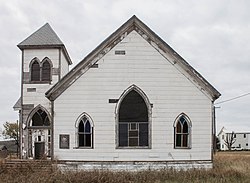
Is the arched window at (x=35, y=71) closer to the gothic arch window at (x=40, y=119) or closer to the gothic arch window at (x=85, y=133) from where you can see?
the gothic arch window at (x=40, y=119)

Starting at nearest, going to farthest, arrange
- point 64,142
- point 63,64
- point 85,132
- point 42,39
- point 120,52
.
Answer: point 64,142 → point 85,132 → point 120,52 → point 42,39 → point 63,64

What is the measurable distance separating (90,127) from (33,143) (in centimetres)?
908

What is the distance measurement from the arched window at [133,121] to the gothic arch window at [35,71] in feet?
31.5

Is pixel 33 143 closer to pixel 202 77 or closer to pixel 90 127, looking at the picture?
pixel 90 127

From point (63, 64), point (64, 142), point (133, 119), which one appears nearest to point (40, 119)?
point (63, 64)

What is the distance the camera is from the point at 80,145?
2150 centimetres

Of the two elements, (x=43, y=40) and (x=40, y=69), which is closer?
(x=40, y=69)

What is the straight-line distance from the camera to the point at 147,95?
21703 millimetres

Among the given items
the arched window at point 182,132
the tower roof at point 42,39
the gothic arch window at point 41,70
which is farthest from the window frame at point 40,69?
the arched window at point 182,132

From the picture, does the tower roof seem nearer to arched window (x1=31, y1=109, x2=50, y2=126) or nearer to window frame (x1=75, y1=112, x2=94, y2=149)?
arched window (x1=31, y1=109, x2=50, y2=126)

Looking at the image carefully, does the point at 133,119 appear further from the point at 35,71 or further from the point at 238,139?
the point at 238,139

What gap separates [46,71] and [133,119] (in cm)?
985

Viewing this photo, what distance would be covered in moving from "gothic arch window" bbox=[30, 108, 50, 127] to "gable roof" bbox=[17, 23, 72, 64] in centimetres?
412

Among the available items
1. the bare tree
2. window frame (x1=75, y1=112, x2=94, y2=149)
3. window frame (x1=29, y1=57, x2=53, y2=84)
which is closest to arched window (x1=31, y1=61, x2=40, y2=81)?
window frame (x1=29, y1=57, x2=53, y2=84)
